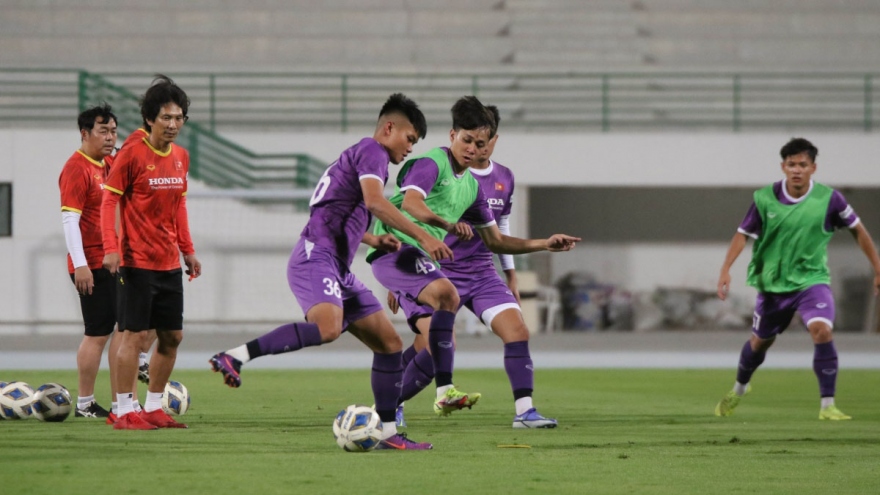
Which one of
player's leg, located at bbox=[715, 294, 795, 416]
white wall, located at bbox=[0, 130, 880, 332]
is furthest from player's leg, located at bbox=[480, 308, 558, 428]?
white wall, located at bbox=[0, 130, 880, 332]

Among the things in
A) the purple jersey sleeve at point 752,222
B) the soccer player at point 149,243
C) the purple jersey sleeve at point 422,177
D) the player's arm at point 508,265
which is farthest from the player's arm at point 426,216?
the purple jersey sleeve at point 752,222

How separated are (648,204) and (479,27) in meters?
5.09

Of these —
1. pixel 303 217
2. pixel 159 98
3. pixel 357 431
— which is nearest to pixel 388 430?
pixel 357 431

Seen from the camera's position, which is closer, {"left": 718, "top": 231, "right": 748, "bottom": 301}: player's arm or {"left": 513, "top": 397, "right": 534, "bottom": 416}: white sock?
{"left": 513, "top": 397, "right": 534, "bottom": 416}: white sock

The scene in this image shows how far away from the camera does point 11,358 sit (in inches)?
658

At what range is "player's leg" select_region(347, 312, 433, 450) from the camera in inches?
269

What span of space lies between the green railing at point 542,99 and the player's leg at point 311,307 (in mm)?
17284

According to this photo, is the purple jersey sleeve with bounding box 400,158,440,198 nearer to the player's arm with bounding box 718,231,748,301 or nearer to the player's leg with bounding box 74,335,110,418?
the player's leg with bounding box 74,335,110,418

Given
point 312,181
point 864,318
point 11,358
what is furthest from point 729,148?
point 11,358

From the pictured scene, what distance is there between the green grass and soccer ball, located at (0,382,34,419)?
10 centimetres

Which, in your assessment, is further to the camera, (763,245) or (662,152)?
(662,152)

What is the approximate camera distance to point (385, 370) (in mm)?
6934

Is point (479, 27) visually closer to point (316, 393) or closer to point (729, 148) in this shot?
point (729, 148)

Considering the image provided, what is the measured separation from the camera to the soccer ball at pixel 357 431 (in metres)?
6.69
